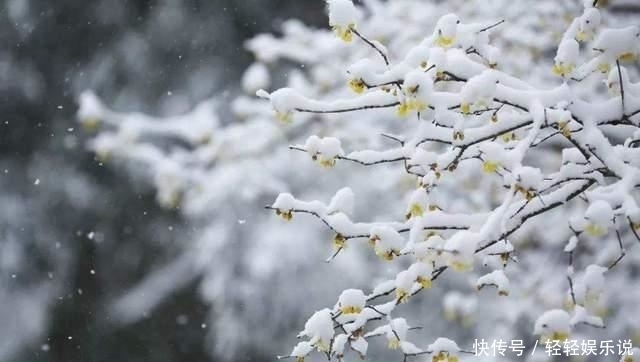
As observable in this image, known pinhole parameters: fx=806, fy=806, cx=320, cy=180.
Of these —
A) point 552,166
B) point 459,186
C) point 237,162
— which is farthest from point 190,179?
point 552,166

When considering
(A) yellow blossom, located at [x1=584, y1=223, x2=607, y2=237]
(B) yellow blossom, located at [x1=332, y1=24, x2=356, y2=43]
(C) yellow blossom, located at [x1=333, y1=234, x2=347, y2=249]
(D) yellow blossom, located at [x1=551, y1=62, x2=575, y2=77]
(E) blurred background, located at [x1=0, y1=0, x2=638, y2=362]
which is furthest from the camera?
(E) blurred background, located at [x1=0, y1=0, x2=638, y2=362]

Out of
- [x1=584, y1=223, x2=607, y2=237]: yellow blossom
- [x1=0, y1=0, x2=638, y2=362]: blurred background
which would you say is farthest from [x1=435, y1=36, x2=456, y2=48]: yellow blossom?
[x1=0, y1=0, x2=638, y2=362]: blurred background

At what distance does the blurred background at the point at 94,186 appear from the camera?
8797mm

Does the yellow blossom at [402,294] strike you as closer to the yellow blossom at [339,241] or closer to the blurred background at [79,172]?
the yellow blossom at [339,241]

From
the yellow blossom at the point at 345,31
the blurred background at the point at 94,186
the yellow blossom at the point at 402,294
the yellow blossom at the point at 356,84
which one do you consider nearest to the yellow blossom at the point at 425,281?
the yellow blossom at the point at 402,294

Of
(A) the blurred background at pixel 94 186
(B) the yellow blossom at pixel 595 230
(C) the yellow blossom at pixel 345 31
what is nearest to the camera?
(B) the yellow blossom at pixel 595 230

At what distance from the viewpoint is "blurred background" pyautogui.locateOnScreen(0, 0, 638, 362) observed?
346 inches

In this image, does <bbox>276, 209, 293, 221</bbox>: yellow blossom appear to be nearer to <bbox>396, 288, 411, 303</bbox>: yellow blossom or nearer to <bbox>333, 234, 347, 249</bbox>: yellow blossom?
<bbox>333, 234, 347, 249</bbox>: yellow blossom

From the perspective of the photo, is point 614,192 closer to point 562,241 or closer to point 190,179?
point 562,241

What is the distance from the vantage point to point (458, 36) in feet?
7.09

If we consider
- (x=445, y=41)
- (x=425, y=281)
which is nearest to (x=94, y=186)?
(x=425, y=281)

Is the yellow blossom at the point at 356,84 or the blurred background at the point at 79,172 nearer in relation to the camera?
the yellow blossom at the point at 356,84

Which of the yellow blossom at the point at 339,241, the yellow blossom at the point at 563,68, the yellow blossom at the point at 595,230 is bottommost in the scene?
the yellow blossom at the point at 595,230

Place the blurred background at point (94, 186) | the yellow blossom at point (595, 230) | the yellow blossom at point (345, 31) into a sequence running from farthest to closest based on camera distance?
the blurred background at point (94, 186) → the yellow blossom at point (345, 31) → the yellow blossom at point (595, 230)
